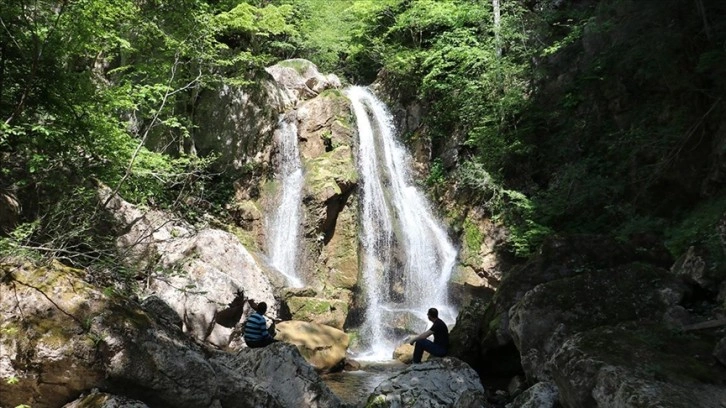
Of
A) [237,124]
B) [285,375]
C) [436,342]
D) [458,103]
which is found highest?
[458,103]

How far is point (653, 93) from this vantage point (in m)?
13.6

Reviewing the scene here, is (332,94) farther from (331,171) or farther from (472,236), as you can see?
(472,236)

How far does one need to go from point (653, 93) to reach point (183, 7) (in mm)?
13030

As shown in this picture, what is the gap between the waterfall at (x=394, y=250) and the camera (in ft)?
50.7

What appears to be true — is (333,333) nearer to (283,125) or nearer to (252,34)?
(283,125)

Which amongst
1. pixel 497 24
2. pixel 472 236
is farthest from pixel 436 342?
pixel 497 24

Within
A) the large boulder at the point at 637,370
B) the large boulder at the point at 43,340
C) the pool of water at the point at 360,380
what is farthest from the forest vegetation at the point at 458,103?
the pool of water at the point at 360,380

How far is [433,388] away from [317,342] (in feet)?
19.0

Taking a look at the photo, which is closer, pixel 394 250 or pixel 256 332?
pixel 256 332

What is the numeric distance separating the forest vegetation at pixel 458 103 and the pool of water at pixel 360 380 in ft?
16.0

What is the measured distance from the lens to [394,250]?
18.0 metres

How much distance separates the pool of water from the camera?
371 inches

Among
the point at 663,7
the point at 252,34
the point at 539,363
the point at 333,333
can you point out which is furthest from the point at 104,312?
the point at 252,34

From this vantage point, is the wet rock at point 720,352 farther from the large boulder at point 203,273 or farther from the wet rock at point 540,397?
the large boulder at point 203,273
